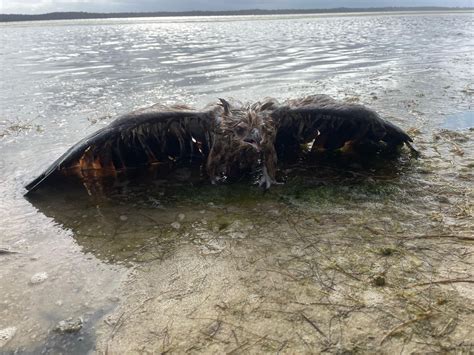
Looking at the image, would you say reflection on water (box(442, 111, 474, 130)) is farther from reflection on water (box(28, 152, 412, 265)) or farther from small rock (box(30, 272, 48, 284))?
small rock (box(30, 272, 48, 284))

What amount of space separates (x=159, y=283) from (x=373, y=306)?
1426mm

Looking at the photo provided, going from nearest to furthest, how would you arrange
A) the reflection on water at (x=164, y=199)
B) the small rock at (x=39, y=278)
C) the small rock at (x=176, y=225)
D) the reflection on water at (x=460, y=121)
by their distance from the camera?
the small rock at (x=39, y=278) → the reflection on water at (x=164, y=199) → the small rock at (x=176, y=225) → the reflection on water at (x=460, y=121)

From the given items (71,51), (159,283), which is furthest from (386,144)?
(71,51)

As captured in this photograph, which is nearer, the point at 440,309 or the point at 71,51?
the point at 440,309

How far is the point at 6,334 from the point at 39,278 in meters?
0.56

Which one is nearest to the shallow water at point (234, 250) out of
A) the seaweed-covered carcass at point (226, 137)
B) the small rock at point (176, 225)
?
the small rock at point (176, 225)

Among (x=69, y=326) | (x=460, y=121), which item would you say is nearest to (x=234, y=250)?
(x=69, y=326)

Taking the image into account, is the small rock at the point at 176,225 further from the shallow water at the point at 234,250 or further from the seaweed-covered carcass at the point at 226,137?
the seaweed-covered carcass at the point at 226,137

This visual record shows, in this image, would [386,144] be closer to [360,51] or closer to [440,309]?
[440,309]

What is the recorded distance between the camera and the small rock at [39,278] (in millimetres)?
2993

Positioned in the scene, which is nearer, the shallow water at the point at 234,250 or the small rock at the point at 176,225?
the shallow water at the point at 234,250

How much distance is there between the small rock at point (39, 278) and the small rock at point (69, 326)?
548 mm

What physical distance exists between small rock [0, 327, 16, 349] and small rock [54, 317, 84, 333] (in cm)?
25

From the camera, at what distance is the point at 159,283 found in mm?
2967
